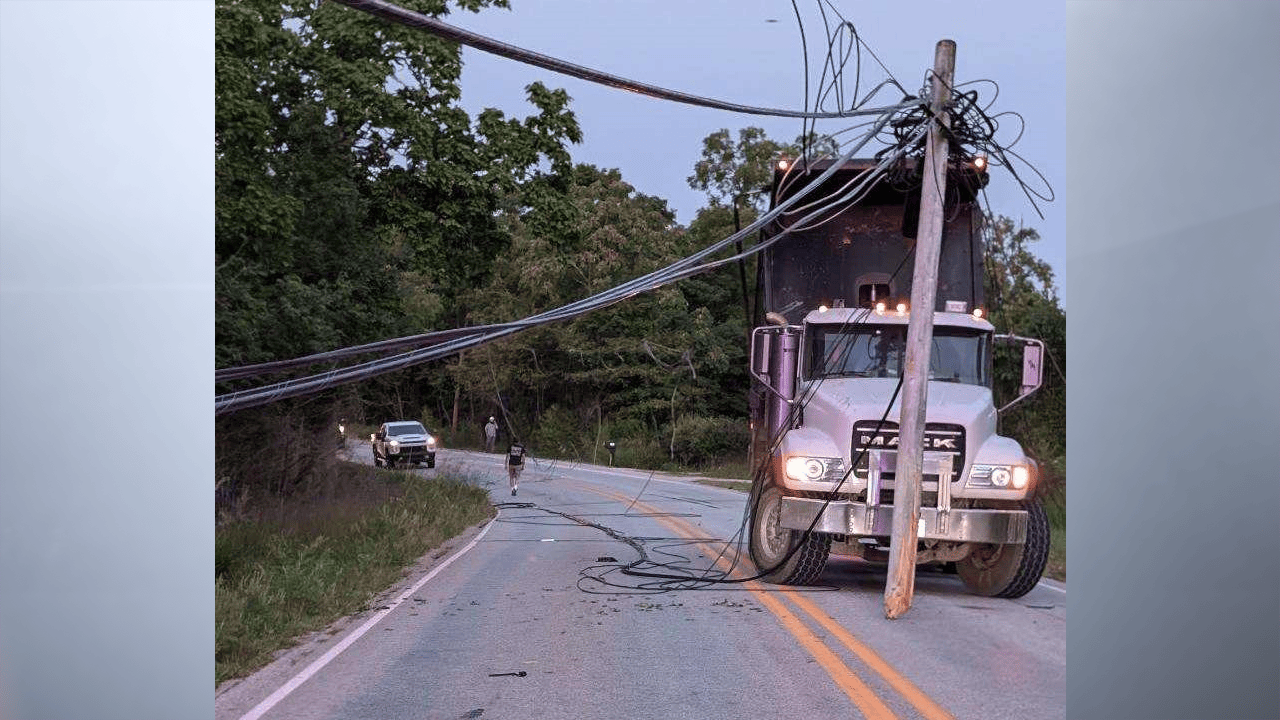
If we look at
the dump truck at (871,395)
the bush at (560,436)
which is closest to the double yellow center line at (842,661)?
the dump truck at (871,395)

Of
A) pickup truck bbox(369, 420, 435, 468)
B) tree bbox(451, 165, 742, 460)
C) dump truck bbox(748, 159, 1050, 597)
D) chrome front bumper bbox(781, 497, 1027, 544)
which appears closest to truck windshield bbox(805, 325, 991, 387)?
dump truck bbox(748, 159, 1050, 597)

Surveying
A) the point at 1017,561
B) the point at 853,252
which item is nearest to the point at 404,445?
the point at 853,252

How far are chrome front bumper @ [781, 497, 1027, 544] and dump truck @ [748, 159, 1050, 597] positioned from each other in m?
0.01

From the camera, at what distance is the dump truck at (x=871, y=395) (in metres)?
11.4

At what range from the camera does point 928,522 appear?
436 inches

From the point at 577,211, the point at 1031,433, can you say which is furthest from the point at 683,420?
the point at 1031,433

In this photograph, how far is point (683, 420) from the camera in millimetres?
39094

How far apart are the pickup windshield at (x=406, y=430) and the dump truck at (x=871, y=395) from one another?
25.9 metres

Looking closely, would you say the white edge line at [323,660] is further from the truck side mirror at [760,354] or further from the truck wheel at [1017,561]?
the truck wheel at [1017,561]

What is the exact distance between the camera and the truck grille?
1139 centimetres

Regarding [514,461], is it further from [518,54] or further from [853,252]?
[518,54]

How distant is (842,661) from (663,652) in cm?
139
